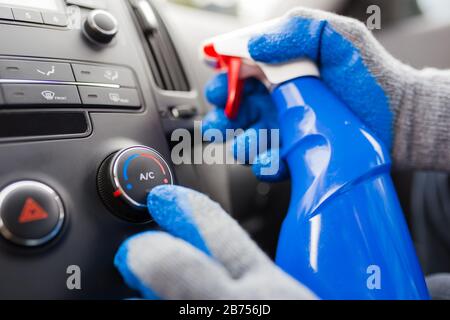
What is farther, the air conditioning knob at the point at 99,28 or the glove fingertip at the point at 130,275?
the air conditioning knob at the point at 99,28

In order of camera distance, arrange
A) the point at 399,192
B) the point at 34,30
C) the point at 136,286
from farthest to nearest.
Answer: the point at 399,192, the point at 34,30, the point at 136,286

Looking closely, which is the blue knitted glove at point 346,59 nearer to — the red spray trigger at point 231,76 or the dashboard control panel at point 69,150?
the red spray trigger at point 231,76

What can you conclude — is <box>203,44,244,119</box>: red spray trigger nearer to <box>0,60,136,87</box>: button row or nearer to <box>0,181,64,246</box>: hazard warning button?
<box>0,60,136,87</box>: button row

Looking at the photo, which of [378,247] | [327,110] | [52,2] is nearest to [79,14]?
[52,2]

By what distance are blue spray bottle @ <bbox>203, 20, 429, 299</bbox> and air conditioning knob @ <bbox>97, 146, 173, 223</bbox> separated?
0.16 m

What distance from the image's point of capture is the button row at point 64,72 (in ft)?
1.39

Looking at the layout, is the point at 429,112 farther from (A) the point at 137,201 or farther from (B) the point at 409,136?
(A) the point at 137,201

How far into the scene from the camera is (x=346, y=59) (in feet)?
1.57

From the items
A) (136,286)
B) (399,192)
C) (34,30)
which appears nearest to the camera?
(136,286)

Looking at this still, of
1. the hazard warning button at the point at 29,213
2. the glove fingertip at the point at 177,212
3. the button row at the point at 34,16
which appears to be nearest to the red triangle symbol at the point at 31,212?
the hazard warning button at the point at 29,213

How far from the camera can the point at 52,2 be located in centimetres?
49

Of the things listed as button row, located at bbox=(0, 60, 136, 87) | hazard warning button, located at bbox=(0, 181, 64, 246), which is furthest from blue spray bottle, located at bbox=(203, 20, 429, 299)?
hazard warning button, located at bbox=(0, 181, 64, 246)

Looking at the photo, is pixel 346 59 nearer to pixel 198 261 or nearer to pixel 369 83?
pixel 369 83
